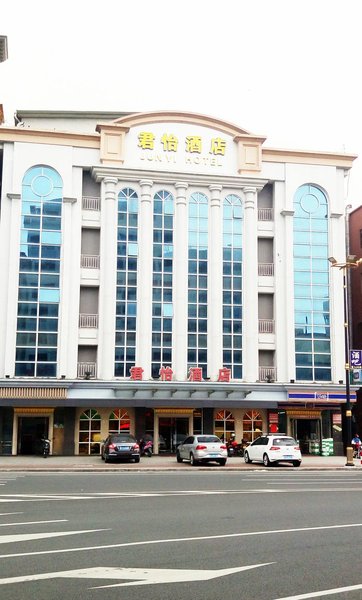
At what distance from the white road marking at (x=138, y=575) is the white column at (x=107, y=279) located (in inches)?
1269

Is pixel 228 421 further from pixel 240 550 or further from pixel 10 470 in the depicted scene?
pixel 240 550

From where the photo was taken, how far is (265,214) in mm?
44906

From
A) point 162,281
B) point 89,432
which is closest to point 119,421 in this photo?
point 89,432

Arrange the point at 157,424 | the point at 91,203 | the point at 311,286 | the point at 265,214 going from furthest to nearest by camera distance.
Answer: the point at 265,214 < the point at 311,286 < the point at 91,203 < the point at 157,424

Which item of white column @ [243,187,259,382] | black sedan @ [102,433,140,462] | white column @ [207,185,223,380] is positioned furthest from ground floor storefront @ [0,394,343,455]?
black sedan @ [102,433,140,462]

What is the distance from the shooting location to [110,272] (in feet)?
136

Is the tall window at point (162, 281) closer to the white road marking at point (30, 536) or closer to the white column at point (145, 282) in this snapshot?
the white column at point (145, 282)

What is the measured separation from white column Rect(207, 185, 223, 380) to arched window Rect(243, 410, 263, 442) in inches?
138

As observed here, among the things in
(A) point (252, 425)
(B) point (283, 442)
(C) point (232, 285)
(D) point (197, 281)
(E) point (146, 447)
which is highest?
(D) point (197, 281)

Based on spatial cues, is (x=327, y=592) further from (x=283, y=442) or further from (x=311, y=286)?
(x=311, y=286)

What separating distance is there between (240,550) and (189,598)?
2.69m

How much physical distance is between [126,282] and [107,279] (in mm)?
1197

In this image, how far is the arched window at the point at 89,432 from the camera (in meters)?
40.3

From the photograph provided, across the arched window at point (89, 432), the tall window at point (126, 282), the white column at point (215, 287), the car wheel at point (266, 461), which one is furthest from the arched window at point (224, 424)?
the car wheel at point (266, 461)
